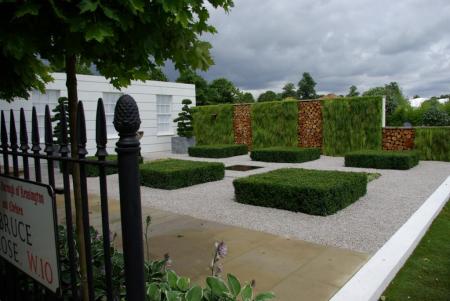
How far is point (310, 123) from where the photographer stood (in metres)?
15.7

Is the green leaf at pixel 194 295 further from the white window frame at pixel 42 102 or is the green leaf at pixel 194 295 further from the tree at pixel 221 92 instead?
the tree at pixel 221 92

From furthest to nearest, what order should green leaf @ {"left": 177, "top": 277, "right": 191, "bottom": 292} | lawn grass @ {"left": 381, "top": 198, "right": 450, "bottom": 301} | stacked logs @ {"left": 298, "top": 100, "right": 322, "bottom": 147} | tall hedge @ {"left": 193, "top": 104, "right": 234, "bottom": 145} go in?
tall hedge @ {"left": 193, "top": 104, "right": 234, "bottom": 145} → stacked logs @ {"left": 298, "top": 100, "right": 322, "bottom": 147} → lawn grass @ {"left": 381, "top": 198, "right": 450, "bottom": 301} → green leaf @ {"left": 177, "top": 277, "right": 191, "bottom": 292}

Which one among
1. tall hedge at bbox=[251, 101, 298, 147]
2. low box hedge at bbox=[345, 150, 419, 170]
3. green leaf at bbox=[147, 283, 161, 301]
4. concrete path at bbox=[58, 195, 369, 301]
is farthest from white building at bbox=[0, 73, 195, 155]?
green leaf at bbox=[147, 283, 161, 301]

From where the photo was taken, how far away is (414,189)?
8.06 metres

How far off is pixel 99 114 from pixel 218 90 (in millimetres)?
40380

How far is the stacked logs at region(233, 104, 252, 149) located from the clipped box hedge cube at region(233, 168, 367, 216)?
10.4m

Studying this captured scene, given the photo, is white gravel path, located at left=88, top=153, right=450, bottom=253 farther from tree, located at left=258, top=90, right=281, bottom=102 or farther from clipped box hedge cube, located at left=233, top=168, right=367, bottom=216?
tree, located at left=258, top=90, right=281, bottom=102

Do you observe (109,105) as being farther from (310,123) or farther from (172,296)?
(172,296)

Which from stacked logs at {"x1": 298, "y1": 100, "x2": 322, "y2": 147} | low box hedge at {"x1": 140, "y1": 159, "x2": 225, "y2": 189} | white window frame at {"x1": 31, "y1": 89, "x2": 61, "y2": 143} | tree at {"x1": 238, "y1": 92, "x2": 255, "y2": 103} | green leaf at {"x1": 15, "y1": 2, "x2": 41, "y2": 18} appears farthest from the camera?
tree at {"x1": 238, "y1": 92, "x2": 255, "y2": 103}

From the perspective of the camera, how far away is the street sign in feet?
5.73

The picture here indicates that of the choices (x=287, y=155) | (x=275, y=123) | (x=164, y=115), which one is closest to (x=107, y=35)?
(x=287, y=155)

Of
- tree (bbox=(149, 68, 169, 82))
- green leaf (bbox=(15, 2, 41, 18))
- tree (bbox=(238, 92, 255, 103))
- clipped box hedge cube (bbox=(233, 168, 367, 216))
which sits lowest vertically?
clipped box hedge cube (bbox=(233, 168, 367, 216))

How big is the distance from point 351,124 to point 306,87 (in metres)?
45.7

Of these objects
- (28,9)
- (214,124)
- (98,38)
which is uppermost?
(28,9)
